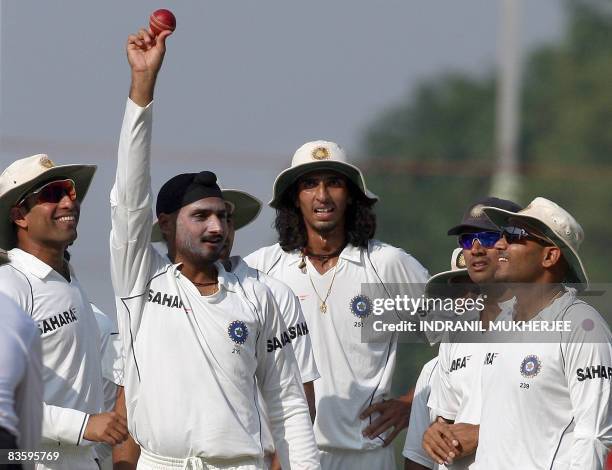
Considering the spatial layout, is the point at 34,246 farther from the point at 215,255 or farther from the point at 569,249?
the point at 569,249

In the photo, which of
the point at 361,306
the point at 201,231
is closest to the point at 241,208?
the point at 361,306

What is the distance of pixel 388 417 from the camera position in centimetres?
1047

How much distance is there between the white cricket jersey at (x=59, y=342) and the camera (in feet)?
30.0

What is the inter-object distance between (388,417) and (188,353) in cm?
216

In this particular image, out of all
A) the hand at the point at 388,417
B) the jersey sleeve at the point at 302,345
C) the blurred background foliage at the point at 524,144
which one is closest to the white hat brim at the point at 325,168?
the hand at the point at 388,417

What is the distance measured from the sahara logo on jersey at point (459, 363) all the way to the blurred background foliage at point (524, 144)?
22.3 meters

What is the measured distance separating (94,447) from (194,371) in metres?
1.51

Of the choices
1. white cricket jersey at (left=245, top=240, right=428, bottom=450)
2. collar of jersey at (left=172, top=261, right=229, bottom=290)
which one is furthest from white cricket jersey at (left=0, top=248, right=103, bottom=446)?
white cricket jersey at (left=245, top=240, right=428, bottom=450)

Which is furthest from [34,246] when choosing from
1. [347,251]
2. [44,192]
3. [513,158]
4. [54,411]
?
[513,158]

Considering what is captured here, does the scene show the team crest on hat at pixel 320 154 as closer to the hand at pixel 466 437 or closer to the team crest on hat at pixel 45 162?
the team crest on hat at pixel 45 162

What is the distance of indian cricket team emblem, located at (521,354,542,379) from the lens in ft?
28.3

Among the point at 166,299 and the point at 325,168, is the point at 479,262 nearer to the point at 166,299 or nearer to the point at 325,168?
the point at 325,168

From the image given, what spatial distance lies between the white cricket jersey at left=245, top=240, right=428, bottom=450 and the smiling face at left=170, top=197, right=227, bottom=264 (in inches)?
66.5

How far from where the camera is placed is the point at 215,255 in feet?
29.2
